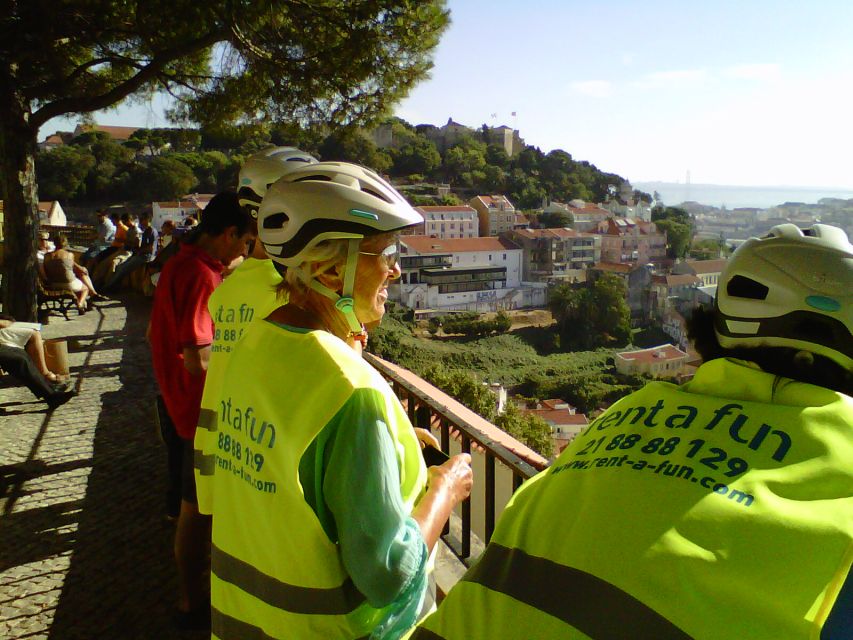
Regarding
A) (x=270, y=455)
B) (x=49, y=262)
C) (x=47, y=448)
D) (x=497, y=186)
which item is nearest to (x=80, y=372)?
(x=47, y=448)

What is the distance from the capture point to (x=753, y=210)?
23.6ft

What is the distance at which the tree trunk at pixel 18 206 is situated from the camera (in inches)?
305

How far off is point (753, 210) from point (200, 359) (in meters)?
6.18

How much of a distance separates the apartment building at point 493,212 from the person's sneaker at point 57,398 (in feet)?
64.6

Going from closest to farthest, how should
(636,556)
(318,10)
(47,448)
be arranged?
(636,556), (47,448), (318,10)

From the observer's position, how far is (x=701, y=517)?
86 cm

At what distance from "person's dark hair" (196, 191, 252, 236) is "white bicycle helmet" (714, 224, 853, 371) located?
2.18 metres

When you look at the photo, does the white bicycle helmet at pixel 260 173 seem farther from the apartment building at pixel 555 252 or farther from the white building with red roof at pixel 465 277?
the white building with red roof at pixel 465 277

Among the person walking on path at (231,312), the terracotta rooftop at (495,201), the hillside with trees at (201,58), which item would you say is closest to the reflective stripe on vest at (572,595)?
the person walking on path at (231,312)

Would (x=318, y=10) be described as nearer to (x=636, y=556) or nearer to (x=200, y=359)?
(x=200, y=359)

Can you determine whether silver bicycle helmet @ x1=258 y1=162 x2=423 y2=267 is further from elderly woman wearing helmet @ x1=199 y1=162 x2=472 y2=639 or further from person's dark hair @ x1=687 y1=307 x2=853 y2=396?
person's dark hair @ x1=687 y1=307 x2=853 y2=396

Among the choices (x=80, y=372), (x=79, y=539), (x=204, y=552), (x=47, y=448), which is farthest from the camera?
(x=80, y=372)

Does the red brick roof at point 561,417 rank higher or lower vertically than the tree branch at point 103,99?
lower

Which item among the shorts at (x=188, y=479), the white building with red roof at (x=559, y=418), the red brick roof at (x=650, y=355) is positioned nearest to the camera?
the shorts at (x=188, y=479)
